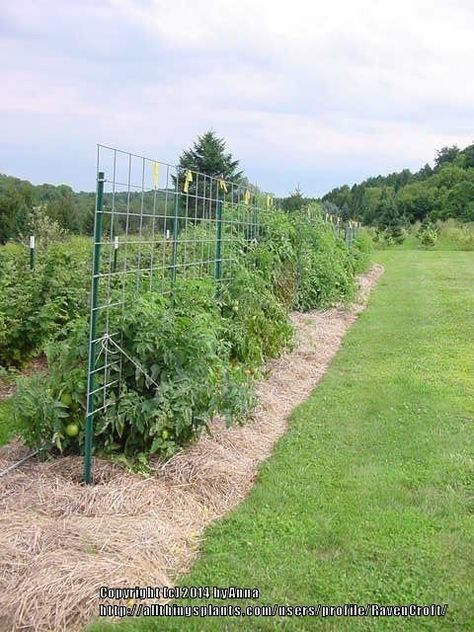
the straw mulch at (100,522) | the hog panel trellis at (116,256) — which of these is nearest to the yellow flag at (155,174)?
the hog panel trellis at (116,256)

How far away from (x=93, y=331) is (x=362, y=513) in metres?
1.72

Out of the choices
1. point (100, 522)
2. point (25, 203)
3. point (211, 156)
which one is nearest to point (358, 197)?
point (211, 156)

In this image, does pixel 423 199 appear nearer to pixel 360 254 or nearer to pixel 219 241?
pixel 360 254

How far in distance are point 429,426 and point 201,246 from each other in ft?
8.03

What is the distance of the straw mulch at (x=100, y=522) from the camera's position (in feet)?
8.55

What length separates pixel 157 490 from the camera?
3.51 metres

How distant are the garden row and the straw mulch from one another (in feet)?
0.60

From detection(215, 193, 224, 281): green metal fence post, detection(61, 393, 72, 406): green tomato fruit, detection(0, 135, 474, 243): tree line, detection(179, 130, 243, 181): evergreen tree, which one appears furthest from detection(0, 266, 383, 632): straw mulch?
detection(179, 130, 243, 181): evergreen tree

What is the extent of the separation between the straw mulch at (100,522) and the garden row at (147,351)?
183mm

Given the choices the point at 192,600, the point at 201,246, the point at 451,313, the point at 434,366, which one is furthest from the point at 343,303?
the point at 192,600

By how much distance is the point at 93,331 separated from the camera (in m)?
3.55

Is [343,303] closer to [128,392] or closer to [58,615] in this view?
[128,392]

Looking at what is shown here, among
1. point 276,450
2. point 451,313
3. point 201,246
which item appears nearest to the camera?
point 276,450

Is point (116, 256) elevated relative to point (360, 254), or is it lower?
lower
